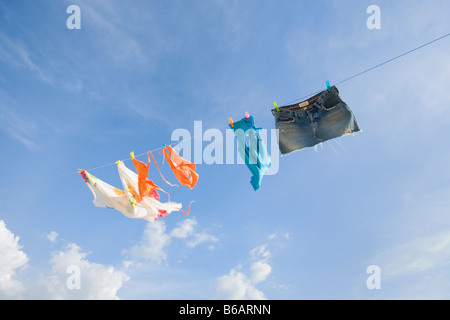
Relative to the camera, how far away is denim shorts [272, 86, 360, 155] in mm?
7602

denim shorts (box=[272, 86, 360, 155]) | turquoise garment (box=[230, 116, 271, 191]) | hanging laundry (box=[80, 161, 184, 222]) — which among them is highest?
denim shorts (box=[272, 86, 360, 155])

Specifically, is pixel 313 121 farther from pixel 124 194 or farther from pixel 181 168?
pixel 124 194

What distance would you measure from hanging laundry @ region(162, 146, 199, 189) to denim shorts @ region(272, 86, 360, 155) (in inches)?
119

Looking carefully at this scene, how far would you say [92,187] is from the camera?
7.31m

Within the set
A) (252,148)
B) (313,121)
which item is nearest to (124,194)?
(252,148)

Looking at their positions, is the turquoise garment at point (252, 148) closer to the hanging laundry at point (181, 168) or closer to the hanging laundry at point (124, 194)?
the hanging laundry at point (181, 168)

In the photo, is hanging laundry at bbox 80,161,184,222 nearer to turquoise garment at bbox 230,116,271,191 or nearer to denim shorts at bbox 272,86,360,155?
turquoise garment at bbox 230,116,271,191

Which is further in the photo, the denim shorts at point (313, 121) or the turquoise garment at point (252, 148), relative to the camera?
the denim shorts at point (313, 121)

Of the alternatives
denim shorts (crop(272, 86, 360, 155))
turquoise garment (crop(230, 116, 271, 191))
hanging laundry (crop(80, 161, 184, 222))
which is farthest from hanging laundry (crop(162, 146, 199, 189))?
denim shorts (crop(272, 86, 360, 155))

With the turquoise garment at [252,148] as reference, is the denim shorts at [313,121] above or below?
above

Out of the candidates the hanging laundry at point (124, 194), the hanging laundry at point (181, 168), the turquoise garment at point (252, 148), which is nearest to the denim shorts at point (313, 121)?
the turquoise garment at point (252, 148)

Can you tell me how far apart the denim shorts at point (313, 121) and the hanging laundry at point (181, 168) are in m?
3.02

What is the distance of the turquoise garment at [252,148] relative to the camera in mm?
7156
